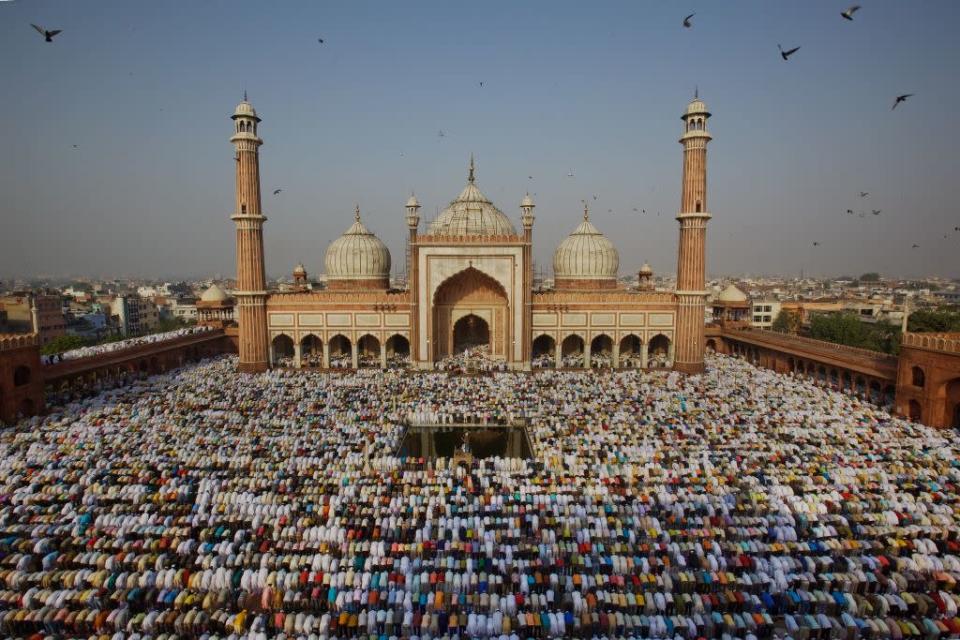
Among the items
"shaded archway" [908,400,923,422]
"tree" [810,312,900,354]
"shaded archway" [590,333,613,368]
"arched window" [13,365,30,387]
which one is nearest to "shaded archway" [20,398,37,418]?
"arched window" [13,365,30,387]

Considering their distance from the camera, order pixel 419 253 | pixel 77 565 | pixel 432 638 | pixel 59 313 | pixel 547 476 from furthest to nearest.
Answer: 1. pixel 59 313
2. pixel 419 253
3. pixel 547 476
4. pixel 77 565
5. pixel 432 638

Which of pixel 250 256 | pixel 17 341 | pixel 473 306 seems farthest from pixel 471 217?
pixel 17 341

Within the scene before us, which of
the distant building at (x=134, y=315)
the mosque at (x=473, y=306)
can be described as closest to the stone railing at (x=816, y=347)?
the mosque at (x=473, y=306)

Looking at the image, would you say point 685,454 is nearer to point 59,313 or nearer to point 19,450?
point 19,450

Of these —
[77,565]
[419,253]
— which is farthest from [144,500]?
[419,253]

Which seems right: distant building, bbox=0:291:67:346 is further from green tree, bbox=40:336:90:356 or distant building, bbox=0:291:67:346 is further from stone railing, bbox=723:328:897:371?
stone railing, bbox=723:328:897:371

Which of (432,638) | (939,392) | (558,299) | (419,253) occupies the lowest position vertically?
(432,638)
